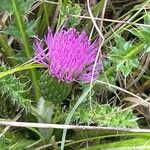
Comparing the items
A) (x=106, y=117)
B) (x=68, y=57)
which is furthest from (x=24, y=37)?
(x=106, y=117)

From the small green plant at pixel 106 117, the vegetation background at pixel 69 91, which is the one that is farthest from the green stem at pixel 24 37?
the small green plant at pixel 106 117

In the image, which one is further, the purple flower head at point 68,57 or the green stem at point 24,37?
the green stem at point 24,37

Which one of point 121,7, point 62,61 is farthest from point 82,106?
point 121,7

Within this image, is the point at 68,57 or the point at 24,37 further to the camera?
the point at 24,37

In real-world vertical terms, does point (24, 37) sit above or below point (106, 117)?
above

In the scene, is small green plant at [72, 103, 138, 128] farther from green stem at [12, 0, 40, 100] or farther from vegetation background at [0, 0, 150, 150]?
green stem at [12, 0, 40, 100]

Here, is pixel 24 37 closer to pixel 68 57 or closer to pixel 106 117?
pixel 68 57

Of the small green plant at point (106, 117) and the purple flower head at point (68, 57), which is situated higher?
the purple flower head at point (68, 57)

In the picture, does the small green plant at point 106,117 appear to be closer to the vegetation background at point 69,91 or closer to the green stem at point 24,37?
the vegetation background at point 69,91

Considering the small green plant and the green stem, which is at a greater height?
the green stem

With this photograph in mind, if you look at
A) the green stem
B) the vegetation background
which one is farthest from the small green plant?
the green stem
